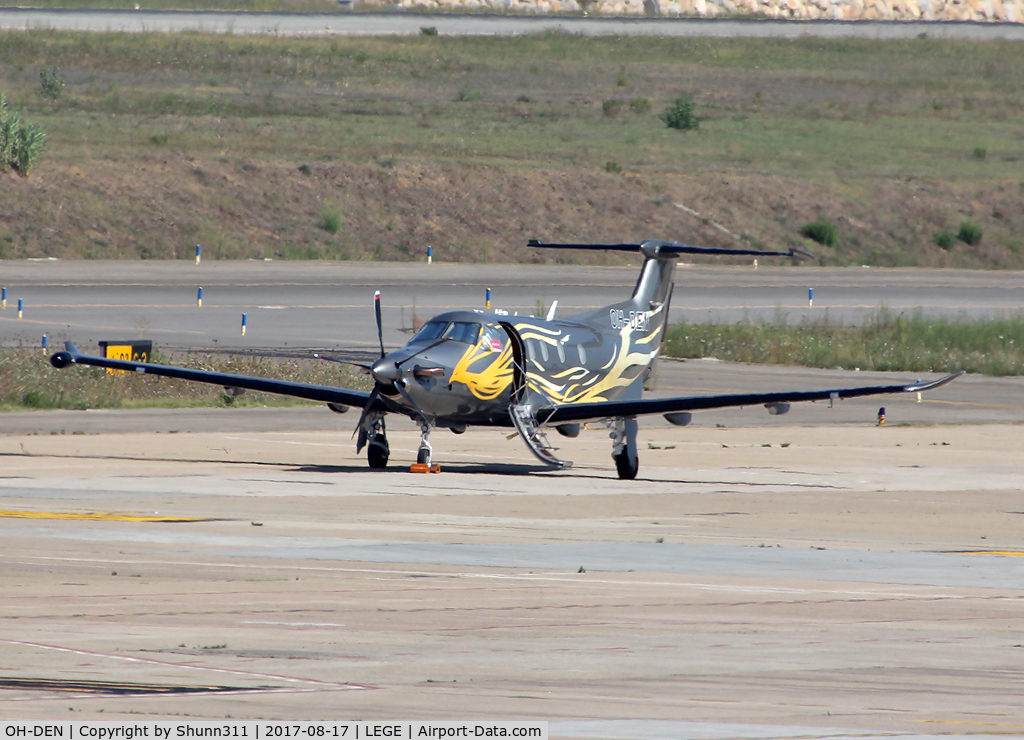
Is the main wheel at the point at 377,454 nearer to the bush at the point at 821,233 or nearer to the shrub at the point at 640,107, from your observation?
the bush at the point at 821,233

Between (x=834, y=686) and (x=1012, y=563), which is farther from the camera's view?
(x=1012, y=563)

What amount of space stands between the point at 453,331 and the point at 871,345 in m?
29.6

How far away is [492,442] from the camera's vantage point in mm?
35812

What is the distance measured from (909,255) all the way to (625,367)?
66.7 metres

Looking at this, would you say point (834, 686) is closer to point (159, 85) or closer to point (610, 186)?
point (610, 186)

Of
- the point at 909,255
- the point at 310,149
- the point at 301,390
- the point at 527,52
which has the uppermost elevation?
the point at 527,52

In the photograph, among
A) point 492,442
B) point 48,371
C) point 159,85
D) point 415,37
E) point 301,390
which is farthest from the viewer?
point 415,37

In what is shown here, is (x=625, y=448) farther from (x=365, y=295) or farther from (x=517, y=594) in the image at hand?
(x=365, y=295)

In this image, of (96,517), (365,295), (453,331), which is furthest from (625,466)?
(365,295)

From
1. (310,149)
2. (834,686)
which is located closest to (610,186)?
(310,149)

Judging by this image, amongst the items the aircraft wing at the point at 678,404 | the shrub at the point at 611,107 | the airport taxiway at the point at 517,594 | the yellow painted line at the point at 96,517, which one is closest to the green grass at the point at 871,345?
the airport taxiway at the point at 517,594

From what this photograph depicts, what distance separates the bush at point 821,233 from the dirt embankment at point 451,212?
1.57ft

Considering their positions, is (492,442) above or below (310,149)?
below

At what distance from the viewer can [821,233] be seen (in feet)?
305
